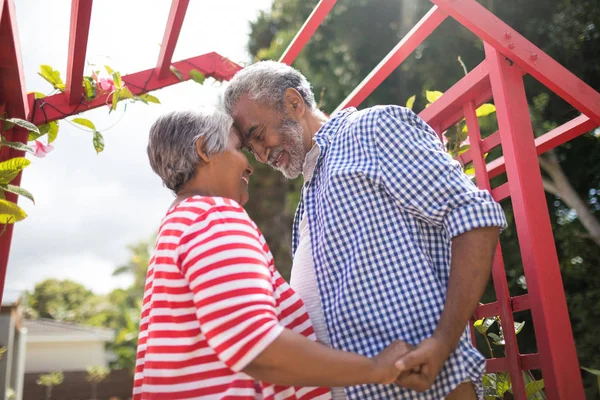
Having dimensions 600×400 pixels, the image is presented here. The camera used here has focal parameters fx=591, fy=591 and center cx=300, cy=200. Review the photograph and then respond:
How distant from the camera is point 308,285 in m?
1.65

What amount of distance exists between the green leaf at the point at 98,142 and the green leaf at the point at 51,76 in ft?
0.81

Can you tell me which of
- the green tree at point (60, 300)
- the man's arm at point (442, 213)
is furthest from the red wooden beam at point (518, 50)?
the green tree at point (60, 300)

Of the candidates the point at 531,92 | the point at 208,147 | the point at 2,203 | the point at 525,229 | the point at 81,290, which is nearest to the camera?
the point at 208,147

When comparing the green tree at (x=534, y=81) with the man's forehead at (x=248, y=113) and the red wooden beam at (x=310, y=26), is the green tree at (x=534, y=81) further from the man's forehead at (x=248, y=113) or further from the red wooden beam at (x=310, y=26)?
the man's forehead at (x=248, y=113)

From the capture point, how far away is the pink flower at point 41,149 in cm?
250

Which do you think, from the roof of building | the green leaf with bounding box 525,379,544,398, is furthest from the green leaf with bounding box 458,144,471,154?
the roof of building

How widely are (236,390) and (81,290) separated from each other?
5454 centimetres

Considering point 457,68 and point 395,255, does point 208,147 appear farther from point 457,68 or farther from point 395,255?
point 457,68

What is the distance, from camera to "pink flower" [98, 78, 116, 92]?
2.63 meters

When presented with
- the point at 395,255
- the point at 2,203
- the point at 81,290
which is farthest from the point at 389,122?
the point at 81,290

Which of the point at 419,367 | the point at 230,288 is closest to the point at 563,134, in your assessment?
the point at 419,367

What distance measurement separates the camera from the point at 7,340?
13117mm

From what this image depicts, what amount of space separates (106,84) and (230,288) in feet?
5.81

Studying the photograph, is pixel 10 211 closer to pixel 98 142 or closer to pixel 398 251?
pixel 98 142
